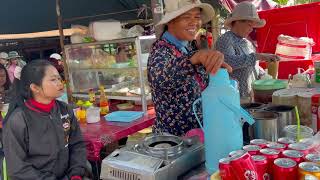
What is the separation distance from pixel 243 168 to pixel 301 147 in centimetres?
32

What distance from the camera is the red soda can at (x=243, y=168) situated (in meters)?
1.03

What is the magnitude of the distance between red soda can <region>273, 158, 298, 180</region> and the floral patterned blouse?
0.69 metres

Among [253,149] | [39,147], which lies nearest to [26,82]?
[39,147]

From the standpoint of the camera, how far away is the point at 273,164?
1115 millimetres

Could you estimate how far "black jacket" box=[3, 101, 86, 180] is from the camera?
2359mm

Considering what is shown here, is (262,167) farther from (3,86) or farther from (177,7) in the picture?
(3,86)

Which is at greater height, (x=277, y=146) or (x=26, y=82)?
(x=26, y=82)

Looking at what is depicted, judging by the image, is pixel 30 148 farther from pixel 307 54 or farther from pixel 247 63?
pixel 307 54

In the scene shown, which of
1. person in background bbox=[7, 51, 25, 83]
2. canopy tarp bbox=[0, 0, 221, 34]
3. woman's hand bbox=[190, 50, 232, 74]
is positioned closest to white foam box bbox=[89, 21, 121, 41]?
canopy tarp bbox=[0, 0, 221, 34]

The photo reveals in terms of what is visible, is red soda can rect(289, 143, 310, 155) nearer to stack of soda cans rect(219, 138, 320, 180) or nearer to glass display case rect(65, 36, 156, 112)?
stack of soda cans rect(219, 138, 320, 180)

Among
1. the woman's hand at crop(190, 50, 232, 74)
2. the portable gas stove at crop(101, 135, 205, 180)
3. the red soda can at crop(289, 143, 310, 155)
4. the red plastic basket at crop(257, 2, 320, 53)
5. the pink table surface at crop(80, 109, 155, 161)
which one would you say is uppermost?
the red plastic basket at crop(257, 2, 320, 53)

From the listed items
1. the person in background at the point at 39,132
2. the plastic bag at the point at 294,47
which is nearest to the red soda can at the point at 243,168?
the person in background at the point at 39,132

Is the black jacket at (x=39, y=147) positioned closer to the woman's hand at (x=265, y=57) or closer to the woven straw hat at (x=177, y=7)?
the woven straw hat at (x=177, y=7)

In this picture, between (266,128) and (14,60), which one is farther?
(14,60)
